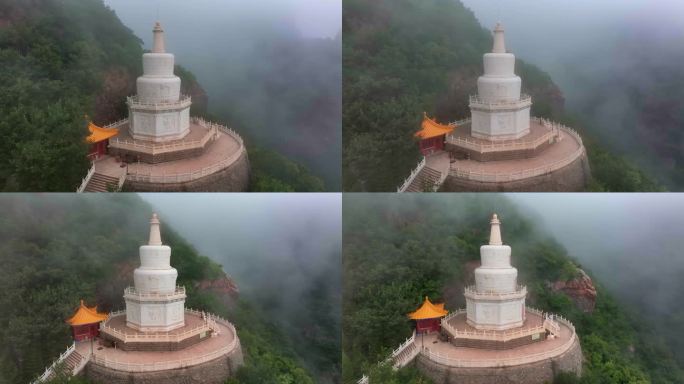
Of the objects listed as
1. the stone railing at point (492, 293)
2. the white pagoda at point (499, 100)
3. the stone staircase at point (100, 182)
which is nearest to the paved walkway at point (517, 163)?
the white pagoda at point (499, 100)

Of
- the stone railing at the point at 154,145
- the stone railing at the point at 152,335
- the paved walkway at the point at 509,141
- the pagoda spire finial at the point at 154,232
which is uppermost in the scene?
the paved walkway at the point at 509,141

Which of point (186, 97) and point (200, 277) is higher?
point (186, 97)

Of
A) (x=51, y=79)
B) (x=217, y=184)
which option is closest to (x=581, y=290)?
(x=217, y=184)

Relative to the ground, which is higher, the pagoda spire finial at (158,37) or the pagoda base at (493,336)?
the pagoda spire finial at (158,37)

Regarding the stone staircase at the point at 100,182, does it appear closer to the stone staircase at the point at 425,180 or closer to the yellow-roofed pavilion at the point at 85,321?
the yellow-roofed pavilion at the point at 85,321

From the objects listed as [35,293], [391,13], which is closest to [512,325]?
[391,13]

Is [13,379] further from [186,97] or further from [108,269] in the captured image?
[186,97]

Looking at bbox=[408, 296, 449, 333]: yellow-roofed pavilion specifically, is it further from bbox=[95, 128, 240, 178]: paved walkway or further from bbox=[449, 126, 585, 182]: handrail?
bbox=[95, 128, 240, 178]: paved walkway
